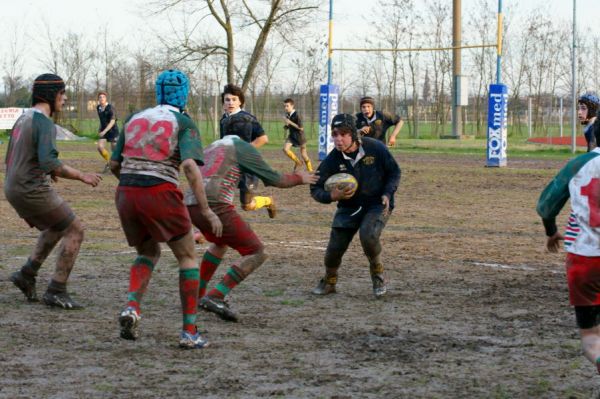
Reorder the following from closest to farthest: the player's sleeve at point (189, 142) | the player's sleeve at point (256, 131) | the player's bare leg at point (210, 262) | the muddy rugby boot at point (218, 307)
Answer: the player's sleeve at point (189, 142) < the muddy rugby boot at point (218, 307) < the player's bare leg at point (210, 262) < the player's sleeve at point (256, 131)

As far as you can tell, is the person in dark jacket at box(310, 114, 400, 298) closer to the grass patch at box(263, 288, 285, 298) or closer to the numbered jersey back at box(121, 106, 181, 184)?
the grass patch at box(263, 288, 285, 298)

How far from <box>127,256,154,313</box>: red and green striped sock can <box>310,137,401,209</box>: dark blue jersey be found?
7.89 feet

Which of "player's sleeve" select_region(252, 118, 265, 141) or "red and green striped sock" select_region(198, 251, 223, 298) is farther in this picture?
"player's sleeve" select_region(252, 118, 265, 141)

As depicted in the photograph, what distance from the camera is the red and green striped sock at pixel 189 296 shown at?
6.91 metres

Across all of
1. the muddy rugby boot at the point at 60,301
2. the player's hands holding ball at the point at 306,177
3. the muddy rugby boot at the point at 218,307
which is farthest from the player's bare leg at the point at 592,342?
the muddy rugby boot at the point at 60,301

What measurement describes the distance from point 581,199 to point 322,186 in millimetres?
3969

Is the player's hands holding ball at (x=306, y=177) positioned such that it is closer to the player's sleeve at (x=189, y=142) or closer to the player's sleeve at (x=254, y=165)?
the player's sleeve at (x=254, y=165)

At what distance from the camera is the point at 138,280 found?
23.2 feet

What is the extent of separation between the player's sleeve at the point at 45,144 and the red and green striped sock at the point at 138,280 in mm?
1352

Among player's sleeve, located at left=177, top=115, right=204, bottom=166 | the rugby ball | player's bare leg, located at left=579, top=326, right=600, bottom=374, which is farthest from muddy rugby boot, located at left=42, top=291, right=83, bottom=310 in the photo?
player's bare leg, located at left=579, top=326, right=600, bottom=374

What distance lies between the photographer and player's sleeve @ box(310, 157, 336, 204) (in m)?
8.92

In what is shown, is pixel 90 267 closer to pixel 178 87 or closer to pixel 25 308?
pixel 25 308

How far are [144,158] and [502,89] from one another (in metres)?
24.1

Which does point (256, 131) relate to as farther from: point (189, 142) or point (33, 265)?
point (189, 142)
